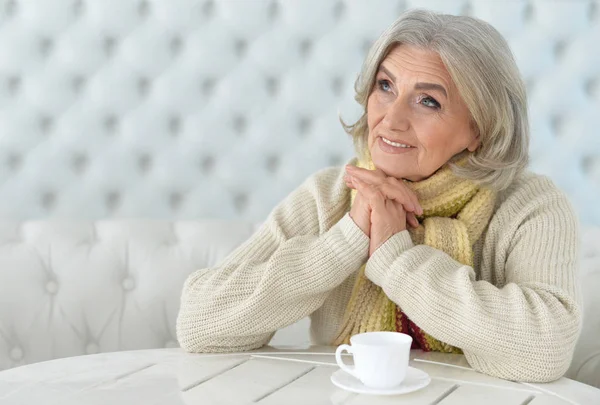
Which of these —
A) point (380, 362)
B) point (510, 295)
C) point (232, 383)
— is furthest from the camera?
point (510, 295)

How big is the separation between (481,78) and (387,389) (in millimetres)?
634

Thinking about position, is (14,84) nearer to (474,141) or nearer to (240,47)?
(240,47)

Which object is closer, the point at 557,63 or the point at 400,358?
the point at 400,358

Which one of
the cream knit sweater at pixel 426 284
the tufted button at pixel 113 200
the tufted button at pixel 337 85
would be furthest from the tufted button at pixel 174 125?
the cream knit sweater at pixel 426 284

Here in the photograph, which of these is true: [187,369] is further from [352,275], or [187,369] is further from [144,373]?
[352,275]

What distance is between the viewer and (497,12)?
7.98 feet

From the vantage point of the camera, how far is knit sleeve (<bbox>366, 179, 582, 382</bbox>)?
1348 mm

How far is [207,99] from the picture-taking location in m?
2.44

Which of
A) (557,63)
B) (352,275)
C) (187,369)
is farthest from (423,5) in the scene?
(187,369)

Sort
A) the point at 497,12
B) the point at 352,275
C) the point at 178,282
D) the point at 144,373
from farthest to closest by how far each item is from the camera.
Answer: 1. the point at 497,12
2. the point at 178,282
3. the point at 352,275
4. the point at 144,373

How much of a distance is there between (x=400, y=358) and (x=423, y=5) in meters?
1.50

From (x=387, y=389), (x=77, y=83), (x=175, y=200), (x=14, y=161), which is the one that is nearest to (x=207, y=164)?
(x=175, y=200)

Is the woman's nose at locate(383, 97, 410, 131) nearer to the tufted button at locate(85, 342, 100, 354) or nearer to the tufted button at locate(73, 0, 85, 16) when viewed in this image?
the tufted button at locate(85, 342, 100, 354)

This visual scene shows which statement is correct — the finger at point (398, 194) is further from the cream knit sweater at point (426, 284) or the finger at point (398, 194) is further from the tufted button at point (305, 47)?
the tufted button at point (305, 47)
